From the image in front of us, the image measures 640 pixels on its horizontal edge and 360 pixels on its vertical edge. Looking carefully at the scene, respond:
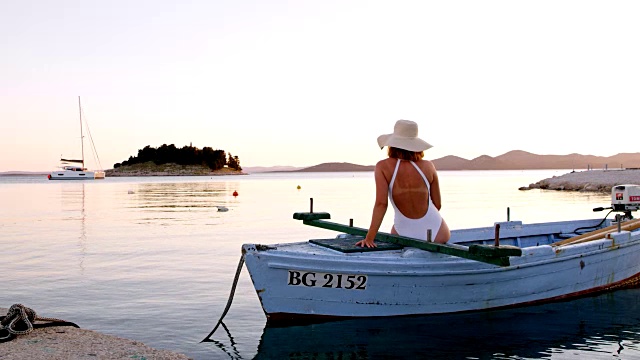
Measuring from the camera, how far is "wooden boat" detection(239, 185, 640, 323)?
28.6 ft

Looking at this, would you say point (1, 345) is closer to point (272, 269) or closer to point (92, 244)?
point (272, 269)

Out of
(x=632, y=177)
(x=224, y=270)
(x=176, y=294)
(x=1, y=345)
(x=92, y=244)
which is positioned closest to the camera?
(x=1, y=345)

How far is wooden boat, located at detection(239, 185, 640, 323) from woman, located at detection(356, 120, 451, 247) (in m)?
0.50

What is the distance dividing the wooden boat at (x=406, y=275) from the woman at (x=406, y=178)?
50 cm

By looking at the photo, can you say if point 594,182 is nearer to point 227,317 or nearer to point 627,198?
point 627,198

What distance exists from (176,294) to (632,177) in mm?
63074

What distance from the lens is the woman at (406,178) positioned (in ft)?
29.7

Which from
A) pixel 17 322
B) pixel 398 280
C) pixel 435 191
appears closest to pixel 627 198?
pixel 435 191

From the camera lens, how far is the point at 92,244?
830 inches

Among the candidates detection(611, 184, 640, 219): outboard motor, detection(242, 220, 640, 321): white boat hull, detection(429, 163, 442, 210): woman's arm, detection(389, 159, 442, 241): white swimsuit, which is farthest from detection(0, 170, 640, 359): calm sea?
detection(611, 184, 640, 219): outboard motor

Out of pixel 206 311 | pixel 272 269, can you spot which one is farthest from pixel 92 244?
pixel 272 269

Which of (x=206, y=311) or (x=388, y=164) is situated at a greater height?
(x=388, y=164)

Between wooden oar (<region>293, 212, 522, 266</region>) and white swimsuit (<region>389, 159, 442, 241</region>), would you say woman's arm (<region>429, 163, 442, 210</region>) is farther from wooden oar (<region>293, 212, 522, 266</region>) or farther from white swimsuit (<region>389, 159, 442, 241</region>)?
wooden oar (<region>293, 212, 522, 266</region>)

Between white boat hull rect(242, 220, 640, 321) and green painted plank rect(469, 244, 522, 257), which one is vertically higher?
green painted plank rect(469, 244, 522, 257)
